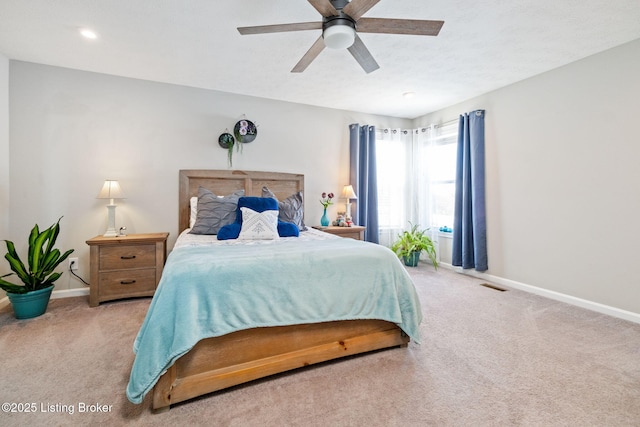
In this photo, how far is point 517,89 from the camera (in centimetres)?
342

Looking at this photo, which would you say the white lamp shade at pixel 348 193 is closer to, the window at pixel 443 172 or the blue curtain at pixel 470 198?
the window at pixel 443 172

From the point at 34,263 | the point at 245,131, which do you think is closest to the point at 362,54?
the point at 245,131

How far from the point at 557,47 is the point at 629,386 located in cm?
280

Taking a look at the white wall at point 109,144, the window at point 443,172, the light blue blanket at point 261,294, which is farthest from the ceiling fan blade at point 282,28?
the window at point 443,172

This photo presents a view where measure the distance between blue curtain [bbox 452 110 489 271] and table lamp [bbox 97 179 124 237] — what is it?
172 inches

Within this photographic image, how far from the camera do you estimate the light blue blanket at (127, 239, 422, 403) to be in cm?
140

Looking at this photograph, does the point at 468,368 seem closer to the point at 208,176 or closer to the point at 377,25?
the point at 377,25

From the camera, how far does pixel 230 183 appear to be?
3.74 metres

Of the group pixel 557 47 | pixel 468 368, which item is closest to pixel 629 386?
Result: pixel 468 368

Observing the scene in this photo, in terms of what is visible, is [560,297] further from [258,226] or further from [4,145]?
[4,145]

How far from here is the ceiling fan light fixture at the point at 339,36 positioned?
5.43 feet

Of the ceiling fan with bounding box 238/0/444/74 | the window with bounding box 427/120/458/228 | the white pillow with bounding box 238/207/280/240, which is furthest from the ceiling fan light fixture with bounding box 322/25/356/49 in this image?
the window with bounding box 427/120/458/228

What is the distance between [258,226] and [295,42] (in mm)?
1745

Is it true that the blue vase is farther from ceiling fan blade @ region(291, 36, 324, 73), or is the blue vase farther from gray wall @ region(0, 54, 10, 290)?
gray wall @ region(0, 54, 10, 290)
